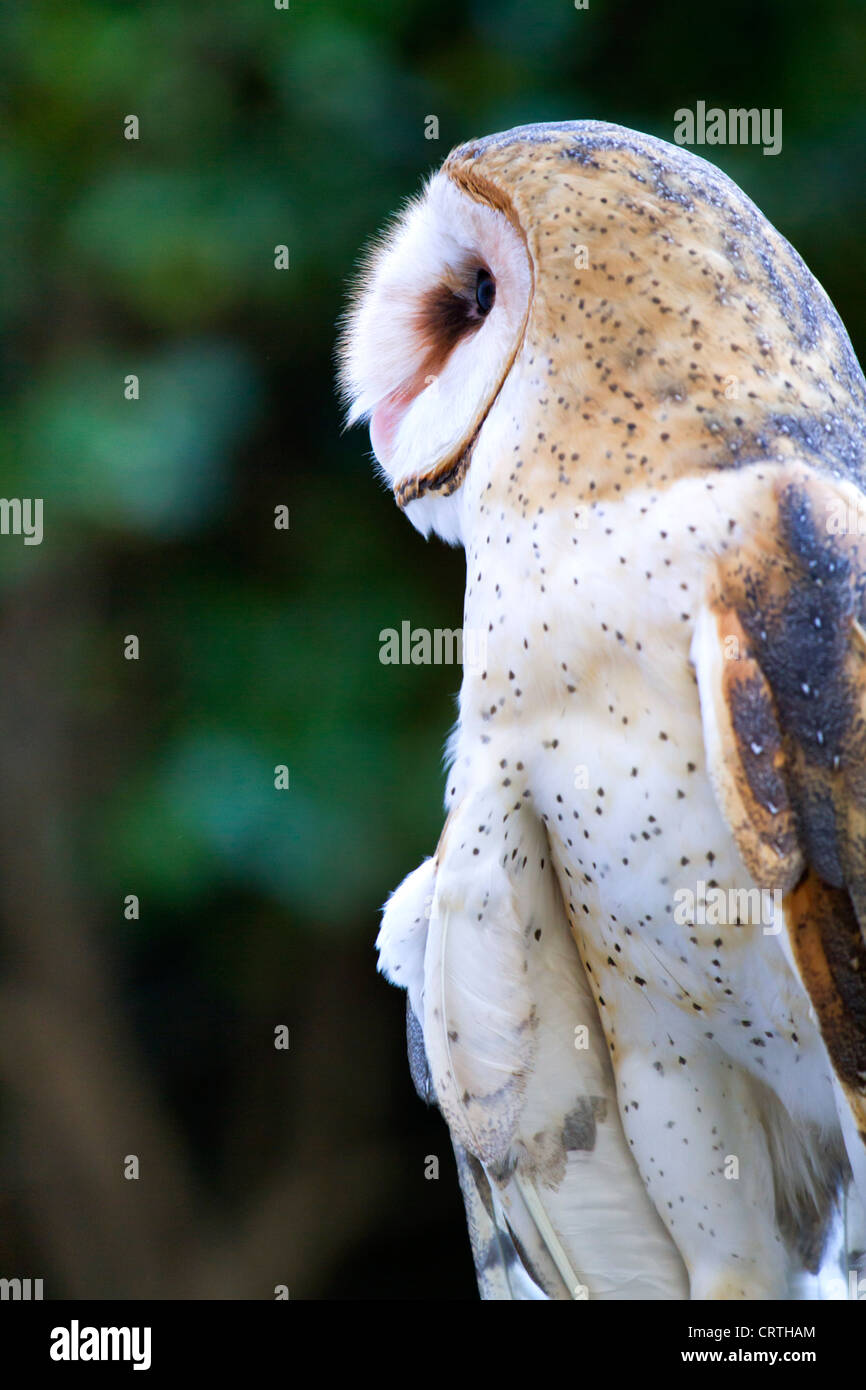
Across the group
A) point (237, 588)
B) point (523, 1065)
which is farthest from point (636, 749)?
point (237, 588)

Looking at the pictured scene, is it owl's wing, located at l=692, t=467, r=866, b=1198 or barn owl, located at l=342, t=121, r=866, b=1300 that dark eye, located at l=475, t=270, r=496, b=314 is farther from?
owl's wing, located at l=692, t=467, r=866, b=1198

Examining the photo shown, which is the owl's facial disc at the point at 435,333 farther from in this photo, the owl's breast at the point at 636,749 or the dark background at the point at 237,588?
the dark background at the point at 237,588

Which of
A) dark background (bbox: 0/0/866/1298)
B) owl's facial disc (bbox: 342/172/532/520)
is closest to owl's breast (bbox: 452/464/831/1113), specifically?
owl's facial disc (bbox: 342/172/532/520)

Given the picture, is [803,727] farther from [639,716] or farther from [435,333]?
[435,333]

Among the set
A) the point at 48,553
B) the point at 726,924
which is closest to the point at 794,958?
the point at 726,924

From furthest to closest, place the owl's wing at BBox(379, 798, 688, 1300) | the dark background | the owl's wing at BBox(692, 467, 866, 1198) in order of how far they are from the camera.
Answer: the dark background, the owl's wing at BBox(379, 798, 688, 1300), the owl's wing at BBox(692, 467, 866, 1198)

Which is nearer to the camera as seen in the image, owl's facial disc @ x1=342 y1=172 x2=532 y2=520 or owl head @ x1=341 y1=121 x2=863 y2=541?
owl head @ x1=341 y1=121 x2=863 y2=541

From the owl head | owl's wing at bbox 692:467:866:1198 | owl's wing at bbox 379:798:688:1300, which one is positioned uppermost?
the owl head

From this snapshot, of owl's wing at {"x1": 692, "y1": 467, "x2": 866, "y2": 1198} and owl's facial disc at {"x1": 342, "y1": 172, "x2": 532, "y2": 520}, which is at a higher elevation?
owl's facial disc at {"x1": 342, "y1": 172, "x2": 532, "y2": 520}

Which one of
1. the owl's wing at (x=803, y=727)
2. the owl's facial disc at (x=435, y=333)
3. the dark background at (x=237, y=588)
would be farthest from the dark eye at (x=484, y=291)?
the dark background at (x=237, y=588)
